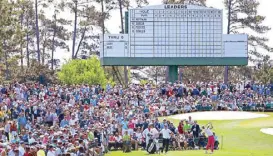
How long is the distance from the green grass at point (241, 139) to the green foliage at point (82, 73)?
30.3m

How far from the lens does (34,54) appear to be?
9356 cm

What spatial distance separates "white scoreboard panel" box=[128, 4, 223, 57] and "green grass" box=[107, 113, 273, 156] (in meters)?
9.66

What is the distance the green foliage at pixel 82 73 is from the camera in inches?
3041

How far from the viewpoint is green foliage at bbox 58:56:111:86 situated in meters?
77.2

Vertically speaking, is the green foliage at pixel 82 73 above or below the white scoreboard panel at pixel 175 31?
below

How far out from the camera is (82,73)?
7900 centimetres

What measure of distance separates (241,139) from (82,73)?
40989mm

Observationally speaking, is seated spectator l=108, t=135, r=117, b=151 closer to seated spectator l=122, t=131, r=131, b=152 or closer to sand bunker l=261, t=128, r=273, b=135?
seated spectator l=122, t=131, r=131, b=152

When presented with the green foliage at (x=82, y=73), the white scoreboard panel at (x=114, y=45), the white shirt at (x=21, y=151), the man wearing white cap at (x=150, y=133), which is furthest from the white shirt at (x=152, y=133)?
the green foliage at (x=82, y=73)

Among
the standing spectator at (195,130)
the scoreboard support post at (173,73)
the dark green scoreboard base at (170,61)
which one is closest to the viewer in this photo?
the standing spectator at (195,130)

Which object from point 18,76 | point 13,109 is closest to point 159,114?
point 13,109

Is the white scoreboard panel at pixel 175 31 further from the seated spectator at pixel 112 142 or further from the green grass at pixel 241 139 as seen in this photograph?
the seated spectator at pixel 112 142

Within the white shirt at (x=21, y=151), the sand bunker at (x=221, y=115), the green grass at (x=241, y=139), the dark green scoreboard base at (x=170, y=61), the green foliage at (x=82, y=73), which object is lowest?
the green grass at (x=241, y=139)

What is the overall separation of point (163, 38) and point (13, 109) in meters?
20.8
